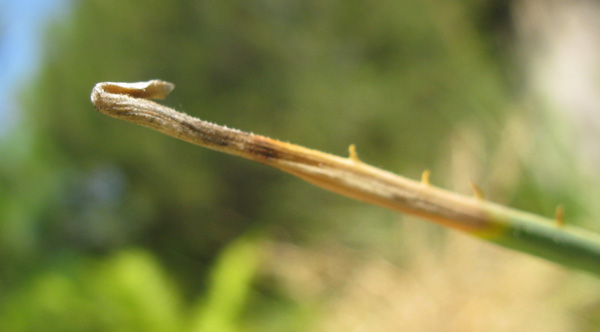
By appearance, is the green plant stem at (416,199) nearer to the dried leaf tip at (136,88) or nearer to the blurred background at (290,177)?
the dried leaf tip at (136,88)

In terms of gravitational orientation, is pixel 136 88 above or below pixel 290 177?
below

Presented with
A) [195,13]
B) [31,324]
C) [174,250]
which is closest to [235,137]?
[31,324]

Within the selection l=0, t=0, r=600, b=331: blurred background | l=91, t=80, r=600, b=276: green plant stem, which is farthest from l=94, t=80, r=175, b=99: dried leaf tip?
l=0, t=0, r=600, b=331: blurred background

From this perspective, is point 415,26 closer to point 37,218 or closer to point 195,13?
point 195,13

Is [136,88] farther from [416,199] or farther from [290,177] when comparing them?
[290,177]

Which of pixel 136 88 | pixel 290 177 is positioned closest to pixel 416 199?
pixel 136 88

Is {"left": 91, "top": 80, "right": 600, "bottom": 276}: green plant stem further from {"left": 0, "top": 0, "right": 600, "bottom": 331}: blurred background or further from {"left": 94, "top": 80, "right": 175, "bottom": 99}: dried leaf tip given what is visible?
{"left": 0, "top": 0, "right": 600, "bottom": 331}: blurred background
